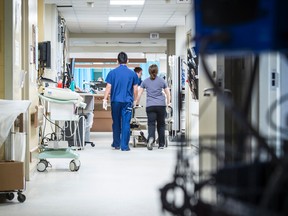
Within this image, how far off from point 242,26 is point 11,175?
11.5 ft

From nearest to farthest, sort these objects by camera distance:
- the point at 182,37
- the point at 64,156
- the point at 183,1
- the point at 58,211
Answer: the point at 58,211
the point at 64,156
the point at 183,1
the point at 182,37

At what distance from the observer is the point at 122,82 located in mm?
8336

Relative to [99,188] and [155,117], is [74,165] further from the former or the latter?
[155,117]

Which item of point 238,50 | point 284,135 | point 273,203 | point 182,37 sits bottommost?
point 273,203

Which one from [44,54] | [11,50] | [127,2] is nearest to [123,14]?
[127,2]

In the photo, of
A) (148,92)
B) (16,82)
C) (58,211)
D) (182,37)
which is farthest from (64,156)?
(182,37)

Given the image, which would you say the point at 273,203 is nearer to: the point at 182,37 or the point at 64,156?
the point at 64,156

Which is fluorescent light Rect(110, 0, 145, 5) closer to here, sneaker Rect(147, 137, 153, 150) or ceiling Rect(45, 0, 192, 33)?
ceiling Rect(45, 0, 192, 33)

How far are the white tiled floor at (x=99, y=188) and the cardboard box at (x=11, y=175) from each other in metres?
0.13

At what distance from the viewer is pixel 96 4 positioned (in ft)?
33.6

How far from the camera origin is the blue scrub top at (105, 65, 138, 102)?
8336 millimetres

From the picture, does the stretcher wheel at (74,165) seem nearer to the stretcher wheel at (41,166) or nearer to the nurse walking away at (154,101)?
the stretcher wheel at (41,166)

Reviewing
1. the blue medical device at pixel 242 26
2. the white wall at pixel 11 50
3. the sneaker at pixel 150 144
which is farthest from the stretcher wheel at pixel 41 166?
the blue medical device at pixel 242 26

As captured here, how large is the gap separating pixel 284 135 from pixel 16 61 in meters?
3.93
